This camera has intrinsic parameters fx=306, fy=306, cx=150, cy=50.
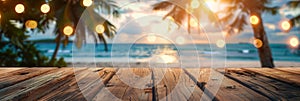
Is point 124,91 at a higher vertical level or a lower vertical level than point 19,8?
lower

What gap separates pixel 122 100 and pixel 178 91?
0.33m

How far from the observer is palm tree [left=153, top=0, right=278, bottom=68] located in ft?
32.4

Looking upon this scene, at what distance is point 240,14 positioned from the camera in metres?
13.1

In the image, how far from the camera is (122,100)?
4.61 feet

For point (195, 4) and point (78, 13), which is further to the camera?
point (195, 4)

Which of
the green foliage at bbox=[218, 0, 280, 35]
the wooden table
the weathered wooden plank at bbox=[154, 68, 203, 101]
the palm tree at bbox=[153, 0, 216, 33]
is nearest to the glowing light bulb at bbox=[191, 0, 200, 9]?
the palm tree at bbox=[153, 0, 216, 33]

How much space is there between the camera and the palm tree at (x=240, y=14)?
9883 millimetres

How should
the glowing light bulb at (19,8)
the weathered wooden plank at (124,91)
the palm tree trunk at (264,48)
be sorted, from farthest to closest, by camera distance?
the palm tree trunk at (264,48) → the glowing light bulb at (19,8) → the weathered wooden plank at (124,91)

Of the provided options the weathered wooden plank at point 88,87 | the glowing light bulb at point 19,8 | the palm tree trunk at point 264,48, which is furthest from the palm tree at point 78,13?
the weathered wooden plank at point 88,87

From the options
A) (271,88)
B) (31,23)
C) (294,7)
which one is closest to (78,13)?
(31,23)

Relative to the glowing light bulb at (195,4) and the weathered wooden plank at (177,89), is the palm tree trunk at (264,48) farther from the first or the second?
the weathered wooden plank at (177,89)

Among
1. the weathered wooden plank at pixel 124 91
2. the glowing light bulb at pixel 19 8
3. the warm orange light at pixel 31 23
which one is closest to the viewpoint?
the weathered wooden plank at pixel 124 91

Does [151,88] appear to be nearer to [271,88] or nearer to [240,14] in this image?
[271,88]

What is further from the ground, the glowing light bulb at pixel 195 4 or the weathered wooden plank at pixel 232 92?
the glowing light bulb at pixel 195 4
